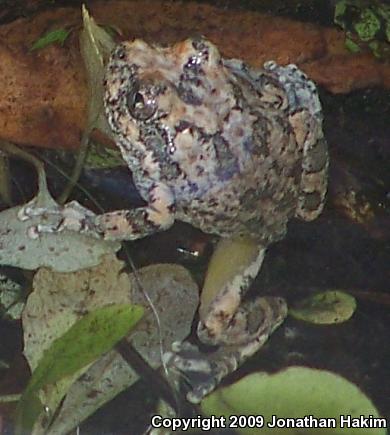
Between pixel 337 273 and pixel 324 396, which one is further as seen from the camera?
pixel 337 273

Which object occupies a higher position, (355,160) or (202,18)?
(202,18)

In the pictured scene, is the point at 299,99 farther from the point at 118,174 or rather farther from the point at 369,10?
the point at 118,174

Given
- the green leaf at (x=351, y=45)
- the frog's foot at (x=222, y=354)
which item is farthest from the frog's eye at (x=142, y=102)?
the green leaf at (x=351, y=45)

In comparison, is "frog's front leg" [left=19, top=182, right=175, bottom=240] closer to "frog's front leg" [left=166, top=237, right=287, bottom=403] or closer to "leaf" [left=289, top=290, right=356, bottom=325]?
"frog's front leg" [left=166, top=237, right=287, bottom=403]

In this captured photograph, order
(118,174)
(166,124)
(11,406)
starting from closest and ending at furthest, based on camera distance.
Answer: (166,124) < (11,406) < (118,174)

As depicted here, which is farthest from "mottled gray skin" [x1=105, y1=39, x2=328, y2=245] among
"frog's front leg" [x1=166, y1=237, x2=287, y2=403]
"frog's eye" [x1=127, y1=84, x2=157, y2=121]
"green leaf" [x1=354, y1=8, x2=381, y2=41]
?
"green leaf" [x1=354, y1=8, x2=381, y2=41]

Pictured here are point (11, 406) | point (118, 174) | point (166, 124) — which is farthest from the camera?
point (118, 174)

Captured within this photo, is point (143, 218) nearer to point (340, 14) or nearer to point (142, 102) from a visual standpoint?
point (142, 102)

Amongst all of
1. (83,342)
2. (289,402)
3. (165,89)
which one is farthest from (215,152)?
(289,402)

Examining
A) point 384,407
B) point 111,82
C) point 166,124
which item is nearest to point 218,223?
point 166,124
